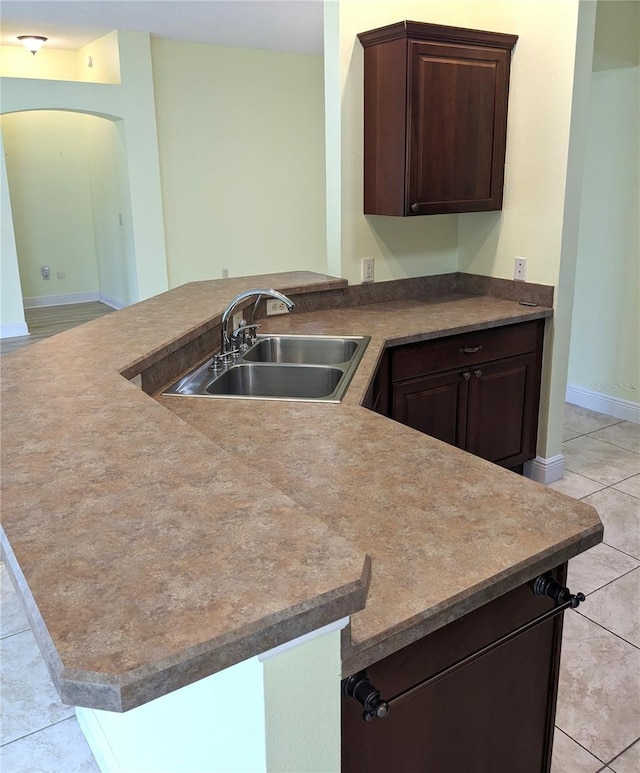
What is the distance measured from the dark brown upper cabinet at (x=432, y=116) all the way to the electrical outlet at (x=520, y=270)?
0.33 m

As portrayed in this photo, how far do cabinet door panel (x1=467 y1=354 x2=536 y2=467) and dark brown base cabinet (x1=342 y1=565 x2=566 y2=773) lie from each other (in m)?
1.84

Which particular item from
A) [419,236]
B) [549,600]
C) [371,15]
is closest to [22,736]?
[549,600]

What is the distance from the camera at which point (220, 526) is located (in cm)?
94

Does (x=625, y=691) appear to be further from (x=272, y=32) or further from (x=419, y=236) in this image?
(x=272, y=32)

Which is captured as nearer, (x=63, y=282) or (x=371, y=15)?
(x=371, y=15)

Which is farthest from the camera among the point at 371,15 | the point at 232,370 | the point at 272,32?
the point at 272,32

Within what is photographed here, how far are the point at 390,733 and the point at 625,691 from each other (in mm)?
1320

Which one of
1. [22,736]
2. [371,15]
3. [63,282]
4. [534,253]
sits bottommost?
[22,736]

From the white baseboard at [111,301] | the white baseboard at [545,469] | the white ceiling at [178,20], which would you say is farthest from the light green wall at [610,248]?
the white baseboard at [111,301]

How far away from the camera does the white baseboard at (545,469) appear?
3.51 m

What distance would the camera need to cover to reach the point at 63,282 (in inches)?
342

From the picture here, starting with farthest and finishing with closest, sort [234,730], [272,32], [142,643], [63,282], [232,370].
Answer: [63,282] → [272,32] → [232,370] → [234,730] → [142,643]

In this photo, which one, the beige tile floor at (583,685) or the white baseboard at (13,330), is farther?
the white baseboard at (13,330)

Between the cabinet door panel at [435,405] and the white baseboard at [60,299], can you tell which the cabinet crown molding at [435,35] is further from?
the white baseboard at [60,299]
